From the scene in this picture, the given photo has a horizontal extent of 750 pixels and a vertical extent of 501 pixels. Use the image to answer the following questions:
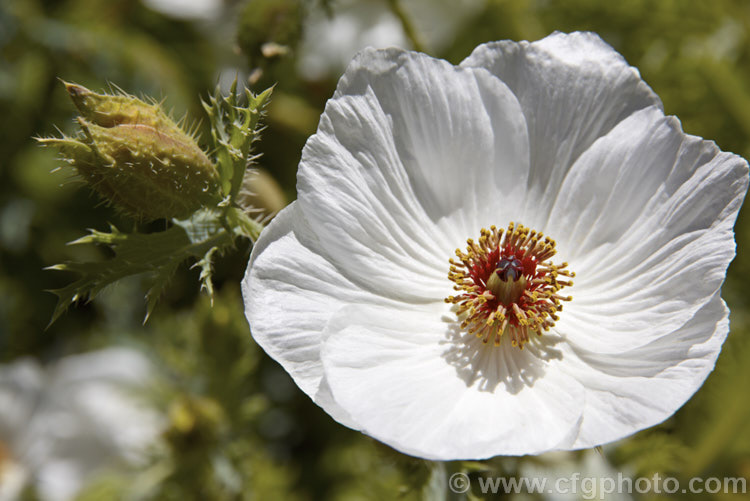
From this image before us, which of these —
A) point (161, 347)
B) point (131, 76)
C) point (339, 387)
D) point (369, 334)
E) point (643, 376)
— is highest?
point (131, 76)

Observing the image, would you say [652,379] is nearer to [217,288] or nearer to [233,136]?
[233,136]

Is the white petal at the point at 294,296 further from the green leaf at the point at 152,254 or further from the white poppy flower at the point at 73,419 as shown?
the white poppy flower at the point at 73,419

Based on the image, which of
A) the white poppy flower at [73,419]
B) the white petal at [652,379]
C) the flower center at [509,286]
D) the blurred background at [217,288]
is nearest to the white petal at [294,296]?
the flower center at [509,286]

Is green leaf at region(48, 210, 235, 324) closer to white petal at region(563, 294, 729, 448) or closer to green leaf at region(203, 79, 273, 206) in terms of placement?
green leaf at region(203, 79, 273, 206)

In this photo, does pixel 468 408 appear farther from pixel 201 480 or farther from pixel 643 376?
pixel 201 480

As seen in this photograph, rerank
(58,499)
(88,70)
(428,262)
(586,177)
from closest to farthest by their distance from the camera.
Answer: (586,177) → (428,262) → (58,499) → (88,70)

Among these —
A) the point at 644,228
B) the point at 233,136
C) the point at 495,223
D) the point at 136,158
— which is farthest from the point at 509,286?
the point at 136,158

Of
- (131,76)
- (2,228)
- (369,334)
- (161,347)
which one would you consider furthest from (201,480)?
(131,76)
